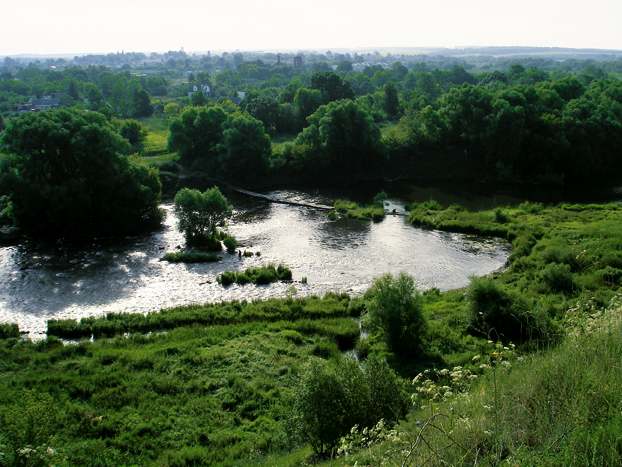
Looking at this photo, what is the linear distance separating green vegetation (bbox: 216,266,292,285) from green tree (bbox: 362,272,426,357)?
10864 mm

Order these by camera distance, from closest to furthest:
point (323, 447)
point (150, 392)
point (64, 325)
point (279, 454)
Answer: point (323, 447), point (279, 454), point (150, 392), point (64, 325)

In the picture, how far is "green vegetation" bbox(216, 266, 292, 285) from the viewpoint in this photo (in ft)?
102

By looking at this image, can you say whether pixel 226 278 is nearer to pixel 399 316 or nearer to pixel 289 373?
pixel 289 373

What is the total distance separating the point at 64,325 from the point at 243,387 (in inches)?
477

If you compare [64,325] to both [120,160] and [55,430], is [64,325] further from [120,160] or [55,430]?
[120,160]

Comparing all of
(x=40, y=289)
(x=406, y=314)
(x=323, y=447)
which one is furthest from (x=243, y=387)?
(x=40, y=289)

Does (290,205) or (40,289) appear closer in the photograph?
(40,289)

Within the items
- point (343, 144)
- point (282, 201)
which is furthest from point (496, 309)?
point (343, 144)

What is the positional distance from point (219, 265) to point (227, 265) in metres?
0.62

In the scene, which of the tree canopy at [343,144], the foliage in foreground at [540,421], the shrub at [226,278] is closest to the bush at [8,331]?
the shrub at [226,278]

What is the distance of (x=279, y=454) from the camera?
593 inches

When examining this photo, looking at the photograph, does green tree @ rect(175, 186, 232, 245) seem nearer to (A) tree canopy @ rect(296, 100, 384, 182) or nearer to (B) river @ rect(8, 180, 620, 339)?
(B) river @ rect(8, 180, 620, 339)

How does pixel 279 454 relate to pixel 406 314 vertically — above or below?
below

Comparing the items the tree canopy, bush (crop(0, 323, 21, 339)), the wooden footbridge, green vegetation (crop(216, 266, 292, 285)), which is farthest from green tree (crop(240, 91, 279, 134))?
bush (crop(0, 323, 21, 339))
